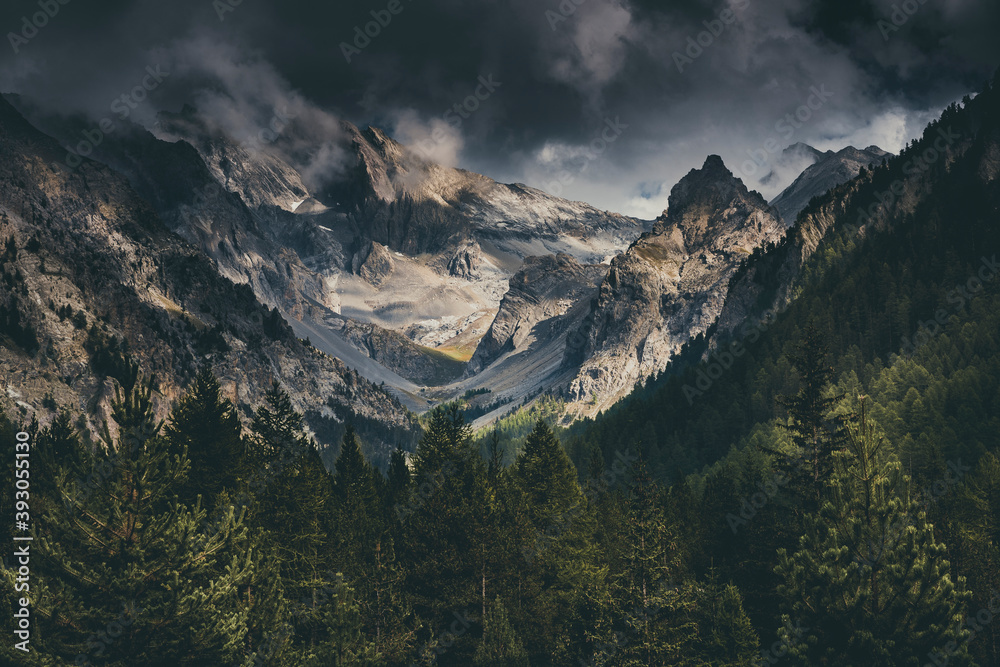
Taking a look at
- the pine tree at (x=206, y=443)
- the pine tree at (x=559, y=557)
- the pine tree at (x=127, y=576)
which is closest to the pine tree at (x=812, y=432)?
the pine tree at (x=559, y=557)

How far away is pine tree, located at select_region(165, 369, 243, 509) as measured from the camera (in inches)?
1682

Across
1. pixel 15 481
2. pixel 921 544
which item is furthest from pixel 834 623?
pixel 15 481

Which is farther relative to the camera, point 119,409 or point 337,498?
point 337,498

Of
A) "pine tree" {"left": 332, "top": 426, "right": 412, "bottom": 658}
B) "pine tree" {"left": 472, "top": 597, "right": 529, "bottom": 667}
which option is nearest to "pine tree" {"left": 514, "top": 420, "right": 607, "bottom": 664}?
"pine tree" {"left": 472, "top": 597, "right": 529, "bottom": 667}

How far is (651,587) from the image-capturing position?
135 ft

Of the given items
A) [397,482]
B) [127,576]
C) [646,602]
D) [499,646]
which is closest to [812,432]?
[646,602]

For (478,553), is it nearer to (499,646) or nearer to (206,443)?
(499,646)

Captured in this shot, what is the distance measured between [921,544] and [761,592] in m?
16.1

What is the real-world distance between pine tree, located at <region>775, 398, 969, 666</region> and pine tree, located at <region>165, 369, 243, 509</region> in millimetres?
29585

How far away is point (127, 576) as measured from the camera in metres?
28.5

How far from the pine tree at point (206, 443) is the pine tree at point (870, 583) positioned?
97.1ft

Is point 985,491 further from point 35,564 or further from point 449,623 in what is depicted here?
point 35,564

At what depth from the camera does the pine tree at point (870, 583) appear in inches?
1224

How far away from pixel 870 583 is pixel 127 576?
2938 centimetres
